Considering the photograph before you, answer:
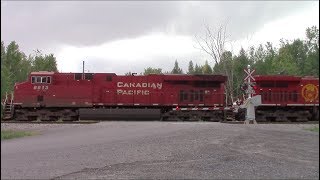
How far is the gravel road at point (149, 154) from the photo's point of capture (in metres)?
6.35

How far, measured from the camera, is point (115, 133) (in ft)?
24.9

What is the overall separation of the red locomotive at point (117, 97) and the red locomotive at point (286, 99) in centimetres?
294

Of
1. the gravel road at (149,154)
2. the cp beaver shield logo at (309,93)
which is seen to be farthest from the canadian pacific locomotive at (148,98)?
the gravel road at (149,154)

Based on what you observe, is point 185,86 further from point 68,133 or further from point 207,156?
point 68,133

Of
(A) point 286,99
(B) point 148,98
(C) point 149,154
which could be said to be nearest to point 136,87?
(B) point 148,98

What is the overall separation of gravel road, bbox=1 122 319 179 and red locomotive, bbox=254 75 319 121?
50.2 ft

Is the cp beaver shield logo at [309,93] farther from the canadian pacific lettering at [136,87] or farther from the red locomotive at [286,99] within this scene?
the canadian pacific lettering at [136,87]

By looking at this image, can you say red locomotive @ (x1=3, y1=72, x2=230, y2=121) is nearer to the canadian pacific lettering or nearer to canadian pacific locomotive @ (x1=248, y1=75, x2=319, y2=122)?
the canadian pacific lettering

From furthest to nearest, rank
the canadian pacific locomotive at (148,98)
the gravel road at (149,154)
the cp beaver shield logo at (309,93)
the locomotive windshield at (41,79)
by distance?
the locomotive windshield at (41,79) → the cp beaver shield logo at (309,93) → the canadian pacific locomotive at (148,98) → the gravel road at (149,154)

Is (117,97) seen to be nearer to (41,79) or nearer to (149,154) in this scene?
(41,79)

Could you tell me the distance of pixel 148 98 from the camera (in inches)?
1121

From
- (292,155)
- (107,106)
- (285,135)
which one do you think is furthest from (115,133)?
(107,106)

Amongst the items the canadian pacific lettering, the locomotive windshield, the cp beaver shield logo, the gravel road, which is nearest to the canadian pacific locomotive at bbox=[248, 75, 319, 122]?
the cp beaver shield logo

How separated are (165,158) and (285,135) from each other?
13.7 feet
